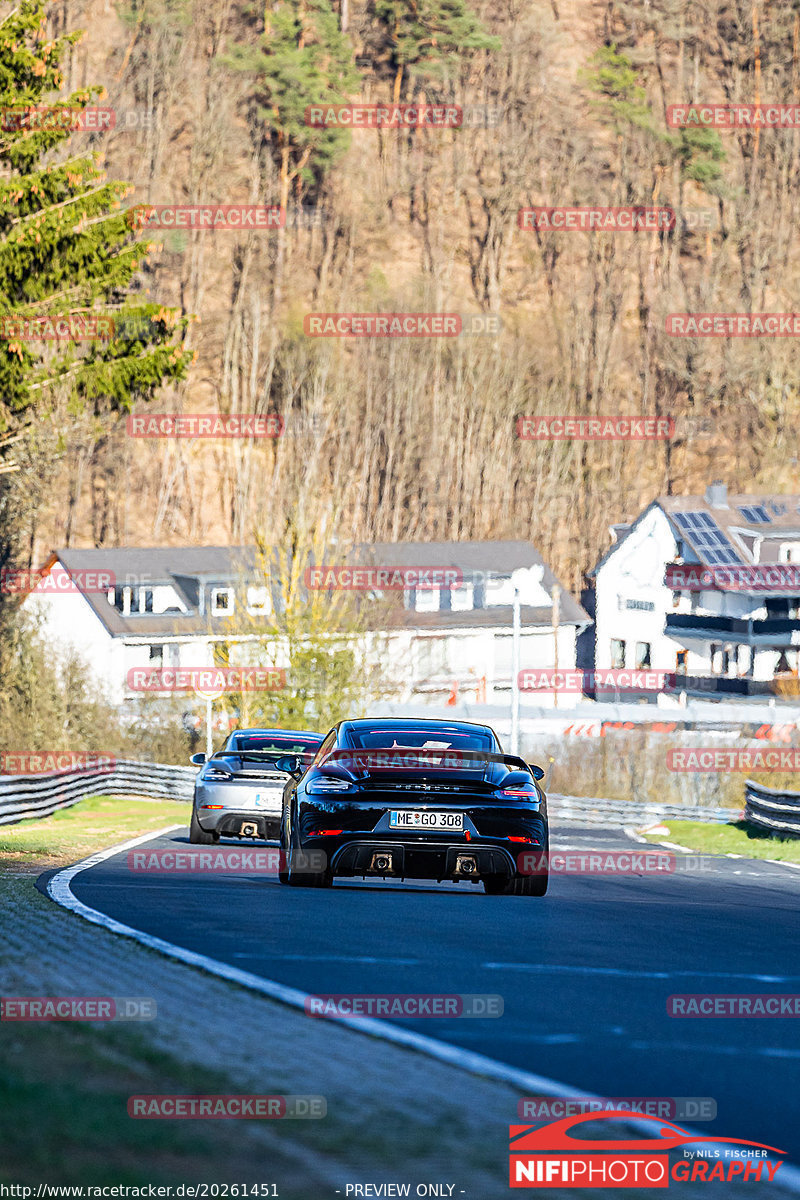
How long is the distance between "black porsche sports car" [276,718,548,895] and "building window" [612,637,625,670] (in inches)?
2778

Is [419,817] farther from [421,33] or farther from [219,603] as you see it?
[421,33]

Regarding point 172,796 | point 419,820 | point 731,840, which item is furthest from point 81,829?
point 419,820

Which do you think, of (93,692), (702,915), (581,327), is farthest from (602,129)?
(702,915)

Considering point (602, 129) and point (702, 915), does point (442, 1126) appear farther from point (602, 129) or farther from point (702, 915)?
point (602, 129)

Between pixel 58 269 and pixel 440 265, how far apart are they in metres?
72.4

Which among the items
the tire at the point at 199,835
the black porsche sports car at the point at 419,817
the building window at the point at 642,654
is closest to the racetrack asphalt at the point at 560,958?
the black porsche sports car at the point at 419,817

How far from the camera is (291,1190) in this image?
4.36 m

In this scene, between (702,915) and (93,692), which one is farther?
(93,692)

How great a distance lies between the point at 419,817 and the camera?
1166 centimetres

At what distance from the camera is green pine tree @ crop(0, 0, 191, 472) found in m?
27.4

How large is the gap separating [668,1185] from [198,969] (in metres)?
3.77

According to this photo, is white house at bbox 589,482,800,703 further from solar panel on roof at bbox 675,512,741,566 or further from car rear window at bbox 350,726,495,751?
car rear window at bbox 350,726,495,751

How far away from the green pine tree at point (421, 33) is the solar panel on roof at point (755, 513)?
135 ft

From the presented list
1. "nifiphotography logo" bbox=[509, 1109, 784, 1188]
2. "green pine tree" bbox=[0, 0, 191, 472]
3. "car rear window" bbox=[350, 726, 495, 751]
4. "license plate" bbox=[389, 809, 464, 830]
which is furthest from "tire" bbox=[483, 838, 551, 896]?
"green pine tree" bbox=[0, 0, 191, 472]
